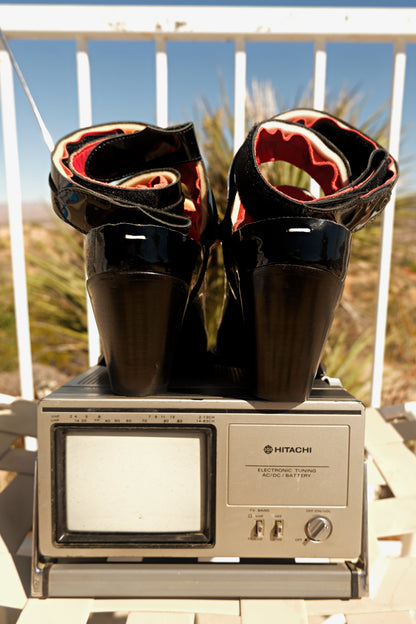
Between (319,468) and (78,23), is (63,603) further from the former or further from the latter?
(78,23)

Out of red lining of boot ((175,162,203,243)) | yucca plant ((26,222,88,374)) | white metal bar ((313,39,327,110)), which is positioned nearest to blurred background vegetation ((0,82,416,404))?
yucca plant ((26,222,88,374))

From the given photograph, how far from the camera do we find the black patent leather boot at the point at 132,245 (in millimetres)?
391

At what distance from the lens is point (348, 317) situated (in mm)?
2145

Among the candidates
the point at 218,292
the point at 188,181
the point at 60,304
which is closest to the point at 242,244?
the point at 188,181

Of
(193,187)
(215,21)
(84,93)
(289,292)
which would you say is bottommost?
(289,292)

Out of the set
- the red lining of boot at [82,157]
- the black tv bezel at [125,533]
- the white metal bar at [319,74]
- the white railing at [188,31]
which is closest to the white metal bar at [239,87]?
the white railing at [188,31]

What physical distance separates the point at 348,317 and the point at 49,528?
194 cm

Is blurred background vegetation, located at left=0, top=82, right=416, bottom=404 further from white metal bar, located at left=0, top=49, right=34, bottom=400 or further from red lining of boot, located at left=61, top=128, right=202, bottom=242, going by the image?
red lining of boot, located at left=61, top=128, right=202, bottom=242

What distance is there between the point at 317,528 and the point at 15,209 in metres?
0.73

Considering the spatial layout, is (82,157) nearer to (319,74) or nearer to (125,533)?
(125,533)

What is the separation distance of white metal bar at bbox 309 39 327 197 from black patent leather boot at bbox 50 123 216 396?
0.41m

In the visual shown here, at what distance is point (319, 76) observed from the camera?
787 millimetres

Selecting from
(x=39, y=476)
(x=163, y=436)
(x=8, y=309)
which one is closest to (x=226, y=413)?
(x=163, y=436)

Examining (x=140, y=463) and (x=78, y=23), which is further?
(x=78, y=23)
